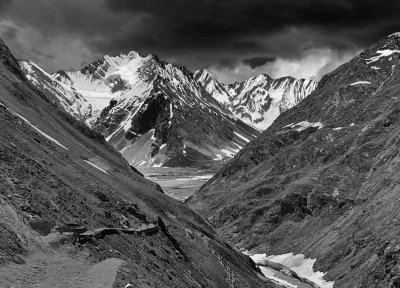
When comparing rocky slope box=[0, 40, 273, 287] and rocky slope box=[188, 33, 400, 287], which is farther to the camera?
rocky slope box=[188, 33, 400, 287]

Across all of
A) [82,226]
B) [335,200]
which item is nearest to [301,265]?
[335,200]

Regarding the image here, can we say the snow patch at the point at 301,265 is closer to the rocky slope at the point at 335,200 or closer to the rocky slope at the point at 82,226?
the rocky slope at the point at 335,200

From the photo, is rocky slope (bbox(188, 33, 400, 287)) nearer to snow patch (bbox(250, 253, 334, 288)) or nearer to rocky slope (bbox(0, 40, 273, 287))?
snow patch (bbox(250, 253, 334, 288))

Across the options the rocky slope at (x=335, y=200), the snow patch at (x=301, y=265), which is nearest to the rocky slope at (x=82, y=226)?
the rocky slope at (x=335, y=200)

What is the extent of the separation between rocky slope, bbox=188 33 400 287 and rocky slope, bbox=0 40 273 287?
Result: 27.2m

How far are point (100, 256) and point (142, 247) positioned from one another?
1087 centimetres

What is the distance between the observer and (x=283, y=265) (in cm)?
11662

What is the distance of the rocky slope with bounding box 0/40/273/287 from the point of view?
28.2 m

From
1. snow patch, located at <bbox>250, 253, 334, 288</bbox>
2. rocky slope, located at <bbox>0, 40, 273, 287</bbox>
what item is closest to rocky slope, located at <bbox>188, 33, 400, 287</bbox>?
snow patch, located at <bbox>250, 253, 334, 288</bbox>

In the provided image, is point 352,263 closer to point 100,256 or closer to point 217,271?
point 217,271

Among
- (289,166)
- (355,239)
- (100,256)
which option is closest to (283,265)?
(355,239)

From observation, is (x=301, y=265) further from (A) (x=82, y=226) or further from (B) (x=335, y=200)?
(A) (x=82, y=226)

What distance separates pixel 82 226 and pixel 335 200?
349ft

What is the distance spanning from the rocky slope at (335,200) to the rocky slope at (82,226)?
2715 cm
